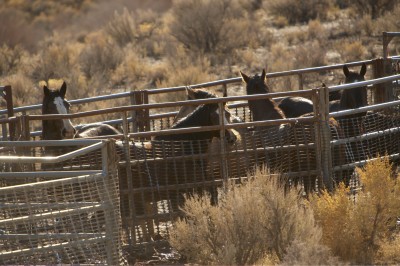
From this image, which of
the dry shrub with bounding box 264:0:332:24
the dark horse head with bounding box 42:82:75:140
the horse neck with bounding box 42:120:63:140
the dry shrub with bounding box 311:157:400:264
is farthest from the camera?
the dry shrub with bounding box 264:0:332:24

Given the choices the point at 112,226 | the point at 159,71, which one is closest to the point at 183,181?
the point at 112,226

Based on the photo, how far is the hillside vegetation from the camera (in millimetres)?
28359

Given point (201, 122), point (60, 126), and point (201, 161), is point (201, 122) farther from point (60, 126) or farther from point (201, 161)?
point (60, 126)

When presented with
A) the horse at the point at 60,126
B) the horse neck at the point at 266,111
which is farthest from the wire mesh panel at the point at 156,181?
the horse neck at the point at 266,111

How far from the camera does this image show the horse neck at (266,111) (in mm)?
13266

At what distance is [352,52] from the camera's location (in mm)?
28797

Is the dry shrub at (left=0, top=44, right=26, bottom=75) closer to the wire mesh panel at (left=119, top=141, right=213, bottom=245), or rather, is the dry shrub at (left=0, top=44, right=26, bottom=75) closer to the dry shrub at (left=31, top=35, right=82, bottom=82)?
the dry shrub at (left=31, top=35, right=82, bottom=82)

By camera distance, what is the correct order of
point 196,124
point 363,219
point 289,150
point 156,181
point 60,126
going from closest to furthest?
1. point 363,219
2. point 156,181
3. point 289,150
4. point 196,124
5. point 60,126

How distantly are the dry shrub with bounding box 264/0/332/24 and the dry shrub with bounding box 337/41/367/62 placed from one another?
7.98 meters

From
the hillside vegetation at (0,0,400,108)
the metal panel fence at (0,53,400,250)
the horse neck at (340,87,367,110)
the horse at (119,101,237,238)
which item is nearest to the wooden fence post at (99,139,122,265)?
the metal panel fence at (0,53,400,250)

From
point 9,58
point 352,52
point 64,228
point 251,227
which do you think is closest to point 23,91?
point 9,58

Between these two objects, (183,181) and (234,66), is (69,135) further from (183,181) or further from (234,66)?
(234,66)

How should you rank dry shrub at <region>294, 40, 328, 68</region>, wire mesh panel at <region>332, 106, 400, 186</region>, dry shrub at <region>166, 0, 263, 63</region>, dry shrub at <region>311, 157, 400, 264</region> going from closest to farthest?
dry shrub at <region>311, 157, 400, 264</region> → wire mesh panel at <region>332, 106, 400, 186</region> → dry shrub at <region>294, 40, 328, 68</region> → dry shrub at <region>166, 0, 263, 63</region>

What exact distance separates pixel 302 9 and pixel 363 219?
29301mm
